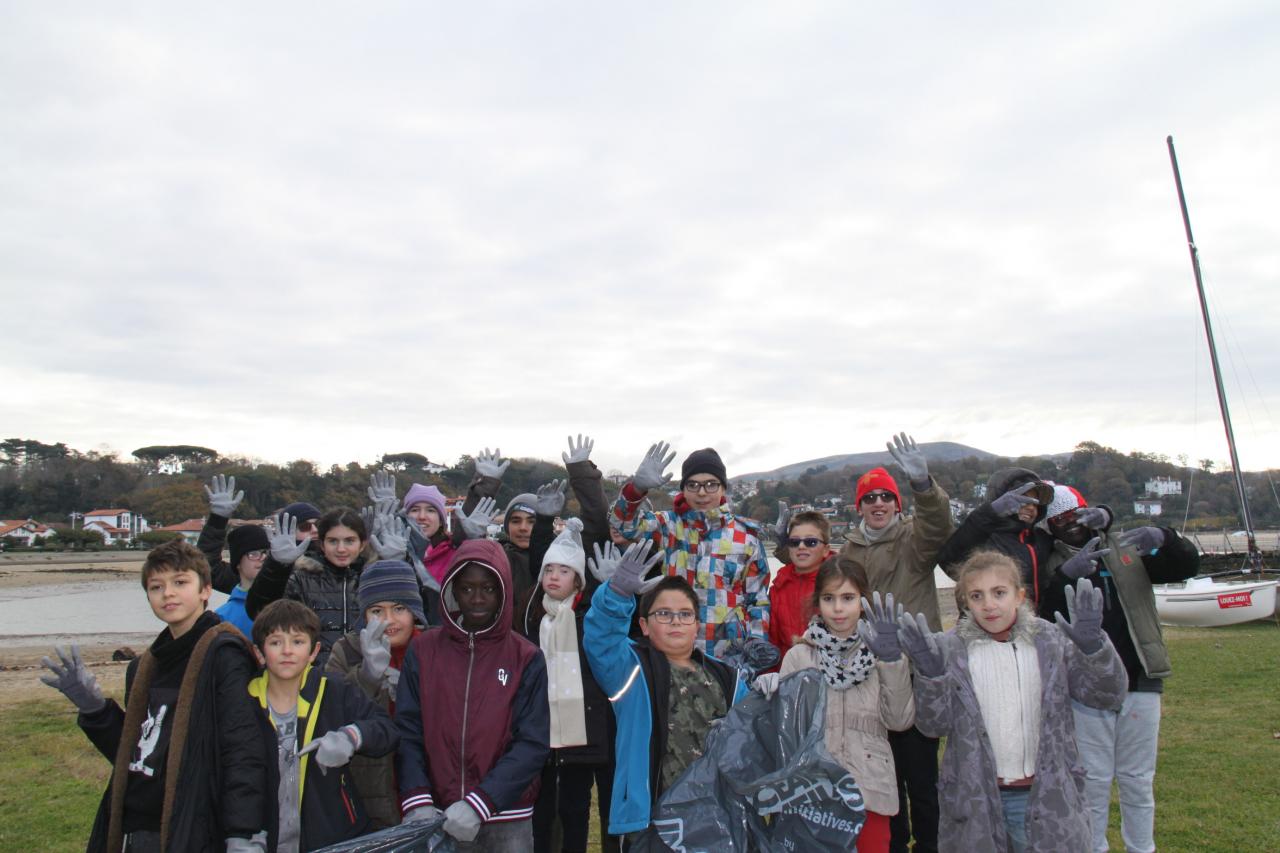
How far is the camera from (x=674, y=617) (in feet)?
12.4

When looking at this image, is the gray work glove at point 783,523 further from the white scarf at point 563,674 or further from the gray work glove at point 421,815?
the gray work glove at point 421,815

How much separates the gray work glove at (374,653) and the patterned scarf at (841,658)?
1.95 metres

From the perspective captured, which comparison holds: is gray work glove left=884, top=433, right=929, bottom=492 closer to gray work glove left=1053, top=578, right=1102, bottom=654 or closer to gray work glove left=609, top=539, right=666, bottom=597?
gray work glove left=1053, top=578, right=1102, bottom=654

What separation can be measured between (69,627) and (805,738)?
3222cm

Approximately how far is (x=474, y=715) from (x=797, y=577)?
1968 mm

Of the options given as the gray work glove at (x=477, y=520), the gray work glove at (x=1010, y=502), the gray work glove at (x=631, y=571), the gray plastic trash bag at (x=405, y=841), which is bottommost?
the gray plastic trash bag at (x=405, y=841)

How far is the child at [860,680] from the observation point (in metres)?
3.56

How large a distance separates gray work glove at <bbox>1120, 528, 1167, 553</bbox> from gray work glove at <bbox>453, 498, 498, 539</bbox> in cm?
375

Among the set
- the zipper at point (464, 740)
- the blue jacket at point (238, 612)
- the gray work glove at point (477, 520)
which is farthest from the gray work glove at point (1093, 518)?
the blue jacket at point (238, 612)

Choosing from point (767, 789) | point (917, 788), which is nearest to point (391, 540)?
point (767, 789)

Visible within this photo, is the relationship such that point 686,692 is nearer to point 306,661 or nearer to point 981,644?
point 981,644

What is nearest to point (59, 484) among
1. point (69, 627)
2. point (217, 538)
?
point (69, 627)

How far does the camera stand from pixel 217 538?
501 centimetres

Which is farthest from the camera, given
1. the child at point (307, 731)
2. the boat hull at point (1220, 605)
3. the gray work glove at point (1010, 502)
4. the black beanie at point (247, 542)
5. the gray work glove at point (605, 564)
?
the boat hull at point (1220, 605)
